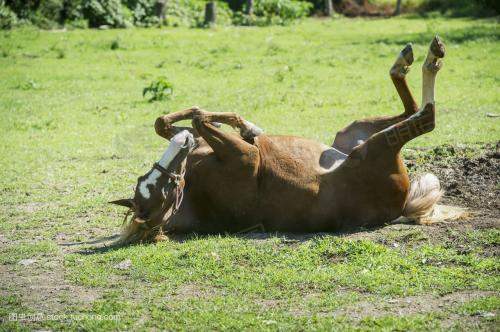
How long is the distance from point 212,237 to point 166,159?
34.6 inches

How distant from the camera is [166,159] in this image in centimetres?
711

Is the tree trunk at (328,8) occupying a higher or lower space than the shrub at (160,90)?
higher

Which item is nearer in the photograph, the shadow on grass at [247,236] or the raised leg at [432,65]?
the shadow on grass at [247,236]

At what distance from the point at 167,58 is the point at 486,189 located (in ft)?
45.2

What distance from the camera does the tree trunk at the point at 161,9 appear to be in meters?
28.7

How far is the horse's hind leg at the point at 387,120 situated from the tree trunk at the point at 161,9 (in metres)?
21.4

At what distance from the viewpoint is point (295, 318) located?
546 centimetres

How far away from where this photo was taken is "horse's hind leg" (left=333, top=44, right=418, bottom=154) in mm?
8109

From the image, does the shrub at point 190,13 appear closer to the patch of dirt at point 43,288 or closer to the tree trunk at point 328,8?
the tree trunk at point 328,8

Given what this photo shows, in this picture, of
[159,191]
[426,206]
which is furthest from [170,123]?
[426,206]

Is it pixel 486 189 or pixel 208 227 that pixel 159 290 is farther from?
pixel 486 189

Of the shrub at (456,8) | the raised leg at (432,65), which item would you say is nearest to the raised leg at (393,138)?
the raised leg at (432,65)

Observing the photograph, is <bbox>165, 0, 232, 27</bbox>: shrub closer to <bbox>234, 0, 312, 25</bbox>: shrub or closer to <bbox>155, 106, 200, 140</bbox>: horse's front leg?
<bbox>234, 0, 312, 25</bbox>: shrub

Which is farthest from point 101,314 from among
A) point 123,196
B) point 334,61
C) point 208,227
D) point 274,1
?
point 274,1
